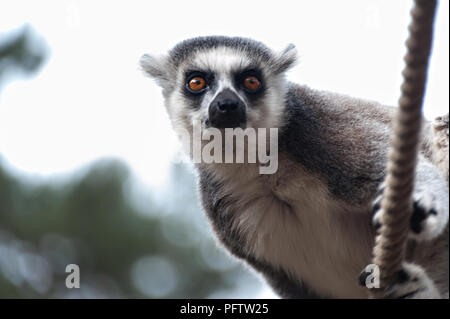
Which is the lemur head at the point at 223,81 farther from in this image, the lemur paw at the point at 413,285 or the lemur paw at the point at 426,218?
the lemur paw at the point at 413,285

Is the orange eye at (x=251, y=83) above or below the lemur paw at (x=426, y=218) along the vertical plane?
above

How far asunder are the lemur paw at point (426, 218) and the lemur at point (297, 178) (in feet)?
0.39

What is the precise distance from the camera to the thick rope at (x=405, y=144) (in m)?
1.95

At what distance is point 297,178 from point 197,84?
1.14 meters

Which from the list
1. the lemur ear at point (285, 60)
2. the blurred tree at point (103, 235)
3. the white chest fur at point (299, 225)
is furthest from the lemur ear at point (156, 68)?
the blurred tree at point (103, 235)

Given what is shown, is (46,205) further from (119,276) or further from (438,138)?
(438,138)

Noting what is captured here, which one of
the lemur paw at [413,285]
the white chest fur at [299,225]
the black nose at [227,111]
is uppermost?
the black nose at [227,111]

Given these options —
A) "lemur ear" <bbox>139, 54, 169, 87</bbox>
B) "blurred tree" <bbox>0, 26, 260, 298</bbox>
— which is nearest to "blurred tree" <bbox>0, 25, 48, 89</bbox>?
"blurred tree" <bbox>0, 26, 260, 298</bbox>

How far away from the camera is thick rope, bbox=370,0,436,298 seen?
6.40ft

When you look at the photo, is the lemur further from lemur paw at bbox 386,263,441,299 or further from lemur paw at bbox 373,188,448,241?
lemur paw at bbox 373,188,448,241

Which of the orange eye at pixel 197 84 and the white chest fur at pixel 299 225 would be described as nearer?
the white chest fur at pixel 299 225

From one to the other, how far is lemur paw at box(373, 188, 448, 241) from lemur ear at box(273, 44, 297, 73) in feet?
6.38

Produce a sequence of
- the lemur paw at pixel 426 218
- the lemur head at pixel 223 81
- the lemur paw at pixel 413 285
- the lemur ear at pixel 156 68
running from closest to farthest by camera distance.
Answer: the lemur paw at pixel 426 218 → the lemur paw at pixel 413 285 → the lemur head at pixel 223 81 → the lemur ear at pixel 156 68
